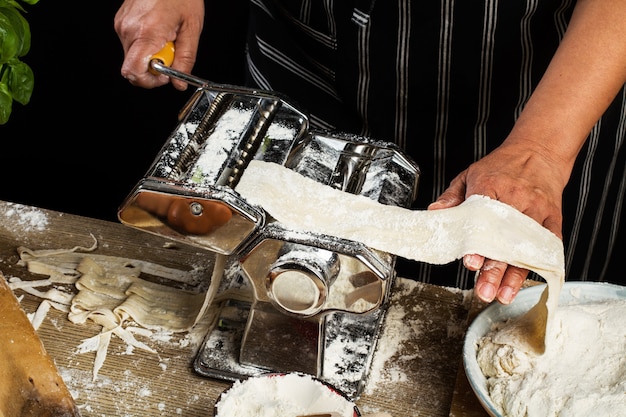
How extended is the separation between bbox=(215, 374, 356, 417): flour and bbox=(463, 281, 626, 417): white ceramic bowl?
23 cm

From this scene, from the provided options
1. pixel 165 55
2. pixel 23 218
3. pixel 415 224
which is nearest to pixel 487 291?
pixel 415 224

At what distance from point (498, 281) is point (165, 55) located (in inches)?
32.7

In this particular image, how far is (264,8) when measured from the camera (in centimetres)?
203

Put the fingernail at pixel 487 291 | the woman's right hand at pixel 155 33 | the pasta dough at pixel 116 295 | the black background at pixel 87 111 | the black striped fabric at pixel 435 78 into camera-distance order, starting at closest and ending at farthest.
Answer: the fingernail at pixel 487 291 → the pasta dough at pixel 116 295 → the woman's right hand at pixel 155 33 → the black striped fabric at pixel 435 78 → the black background at pixel 87 111

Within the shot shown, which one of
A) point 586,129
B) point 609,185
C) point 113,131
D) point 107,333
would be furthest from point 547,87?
point 113,131

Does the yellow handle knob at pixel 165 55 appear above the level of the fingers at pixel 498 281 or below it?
above

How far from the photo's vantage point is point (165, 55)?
170 centimetres

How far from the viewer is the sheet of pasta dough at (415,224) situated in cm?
127

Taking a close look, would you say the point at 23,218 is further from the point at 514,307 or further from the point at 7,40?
the point at 514,307

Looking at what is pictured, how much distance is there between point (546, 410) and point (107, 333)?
779 mm

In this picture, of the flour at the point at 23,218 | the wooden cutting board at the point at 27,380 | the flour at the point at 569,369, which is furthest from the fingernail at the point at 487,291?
the flour at the point at 23,218

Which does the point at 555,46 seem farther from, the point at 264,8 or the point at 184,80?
the point at 184,80

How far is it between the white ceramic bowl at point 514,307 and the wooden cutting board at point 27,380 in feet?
2.04

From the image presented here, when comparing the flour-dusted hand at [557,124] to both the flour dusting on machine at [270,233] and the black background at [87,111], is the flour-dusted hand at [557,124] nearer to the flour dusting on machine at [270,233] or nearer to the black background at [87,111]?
the flour dusting on machine at [270,233]
